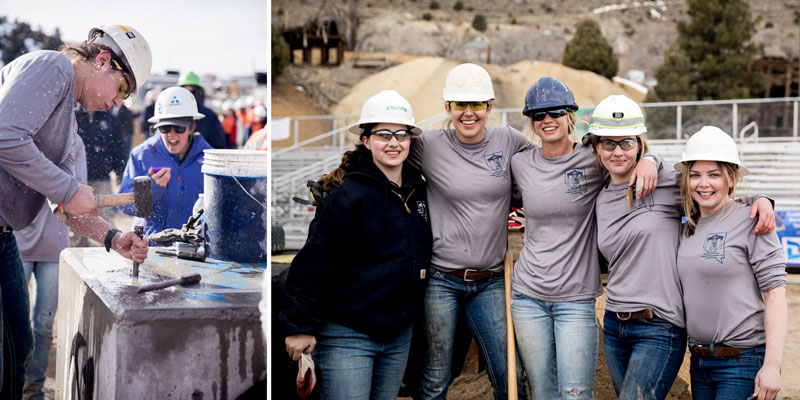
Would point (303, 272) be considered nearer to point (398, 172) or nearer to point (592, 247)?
point (398, 172)

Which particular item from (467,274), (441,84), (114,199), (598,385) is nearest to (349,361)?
(467,274)

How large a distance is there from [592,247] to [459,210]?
69 centimetres

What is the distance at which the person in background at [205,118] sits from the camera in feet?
10.8

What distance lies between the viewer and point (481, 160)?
3633 mm

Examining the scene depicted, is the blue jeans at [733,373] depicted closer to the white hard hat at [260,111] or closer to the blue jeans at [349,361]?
the blue jeans at [349,361]

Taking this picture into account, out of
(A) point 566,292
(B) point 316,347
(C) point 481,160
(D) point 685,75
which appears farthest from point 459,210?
(D) point 685,75

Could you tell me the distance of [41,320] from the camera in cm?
321

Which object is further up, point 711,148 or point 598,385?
point 711,148

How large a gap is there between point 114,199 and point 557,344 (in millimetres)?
2205

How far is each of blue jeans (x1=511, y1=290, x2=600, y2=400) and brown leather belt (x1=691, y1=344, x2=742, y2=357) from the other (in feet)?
1.60

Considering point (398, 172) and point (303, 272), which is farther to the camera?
point (398, 172)

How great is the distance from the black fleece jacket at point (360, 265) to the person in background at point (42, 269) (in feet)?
3.38

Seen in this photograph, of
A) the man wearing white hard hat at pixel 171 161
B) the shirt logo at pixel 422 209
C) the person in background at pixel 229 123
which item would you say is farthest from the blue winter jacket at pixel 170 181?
the shirt logo at pixel 422 209

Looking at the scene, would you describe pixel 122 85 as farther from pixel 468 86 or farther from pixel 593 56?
pixel 593 56
